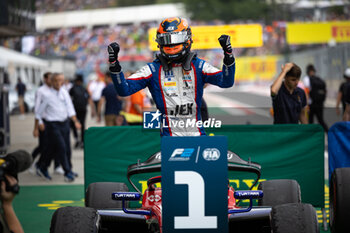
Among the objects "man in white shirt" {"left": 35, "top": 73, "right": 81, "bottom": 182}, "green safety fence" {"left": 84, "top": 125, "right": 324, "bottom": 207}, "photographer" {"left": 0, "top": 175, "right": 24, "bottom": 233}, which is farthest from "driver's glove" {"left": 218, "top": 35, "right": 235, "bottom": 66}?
"man in white shirt" {"left": 35, "top": 73, "right": 81, "bottom": 182}

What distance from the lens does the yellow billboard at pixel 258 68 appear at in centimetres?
6612

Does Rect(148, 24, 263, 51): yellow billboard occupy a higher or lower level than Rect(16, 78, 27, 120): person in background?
higher

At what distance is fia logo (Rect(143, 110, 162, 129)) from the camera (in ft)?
19.1

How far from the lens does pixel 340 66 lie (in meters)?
34.9

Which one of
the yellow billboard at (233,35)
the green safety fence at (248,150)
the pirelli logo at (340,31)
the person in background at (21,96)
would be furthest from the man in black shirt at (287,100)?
the pirelli logo at (340,31)

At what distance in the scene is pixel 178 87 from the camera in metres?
5.79

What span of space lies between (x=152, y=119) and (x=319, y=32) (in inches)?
1819

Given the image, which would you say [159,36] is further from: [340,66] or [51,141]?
[340,66]

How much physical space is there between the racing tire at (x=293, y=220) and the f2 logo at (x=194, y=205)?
17.3 inches

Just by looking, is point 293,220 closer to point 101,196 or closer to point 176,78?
point 176,78

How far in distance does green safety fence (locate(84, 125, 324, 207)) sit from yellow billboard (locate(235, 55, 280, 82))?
185 ft

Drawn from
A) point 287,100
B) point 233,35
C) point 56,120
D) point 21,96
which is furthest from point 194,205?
point 233,35

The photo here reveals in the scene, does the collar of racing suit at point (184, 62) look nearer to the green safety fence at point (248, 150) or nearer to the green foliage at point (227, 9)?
the green safety fence at point (248, 150)

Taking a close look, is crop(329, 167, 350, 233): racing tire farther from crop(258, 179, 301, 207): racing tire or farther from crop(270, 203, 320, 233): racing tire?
crop(270, 203, 320, 233): racing tire
